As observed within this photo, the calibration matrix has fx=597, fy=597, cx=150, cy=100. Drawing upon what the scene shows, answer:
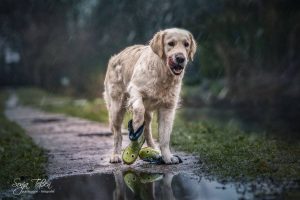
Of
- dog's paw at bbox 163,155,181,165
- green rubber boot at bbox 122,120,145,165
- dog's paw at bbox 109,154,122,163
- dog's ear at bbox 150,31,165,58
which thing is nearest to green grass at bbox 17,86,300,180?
dog's paw at bbox 163,155,181,165

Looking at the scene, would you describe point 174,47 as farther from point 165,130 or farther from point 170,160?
point 170,160

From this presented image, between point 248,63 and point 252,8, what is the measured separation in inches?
110

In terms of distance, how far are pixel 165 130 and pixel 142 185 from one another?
64.0 inches

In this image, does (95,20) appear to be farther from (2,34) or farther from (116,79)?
(116,79)

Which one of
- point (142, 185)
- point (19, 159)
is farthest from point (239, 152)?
point (19, 159)

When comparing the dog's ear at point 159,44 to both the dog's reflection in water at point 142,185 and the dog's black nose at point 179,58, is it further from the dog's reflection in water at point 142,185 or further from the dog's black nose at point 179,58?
the dog's reflection in water at point 142,185

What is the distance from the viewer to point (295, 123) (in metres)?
12.6

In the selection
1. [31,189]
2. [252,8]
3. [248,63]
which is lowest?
[31,189]

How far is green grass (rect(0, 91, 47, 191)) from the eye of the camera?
715 cm

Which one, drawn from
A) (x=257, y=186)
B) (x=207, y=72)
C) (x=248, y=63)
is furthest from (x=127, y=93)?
(x=207, y=72)

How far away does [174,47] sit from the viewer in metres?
7.27

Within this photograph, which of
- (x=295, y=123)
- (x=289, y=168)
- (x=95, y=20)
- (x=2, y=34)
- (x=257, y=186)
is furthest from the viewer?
(x=2, y=34)

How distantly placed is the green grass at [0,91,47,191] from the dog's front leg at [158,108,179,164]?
1514mm

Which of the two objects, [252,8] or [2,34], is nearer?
[252,8]
